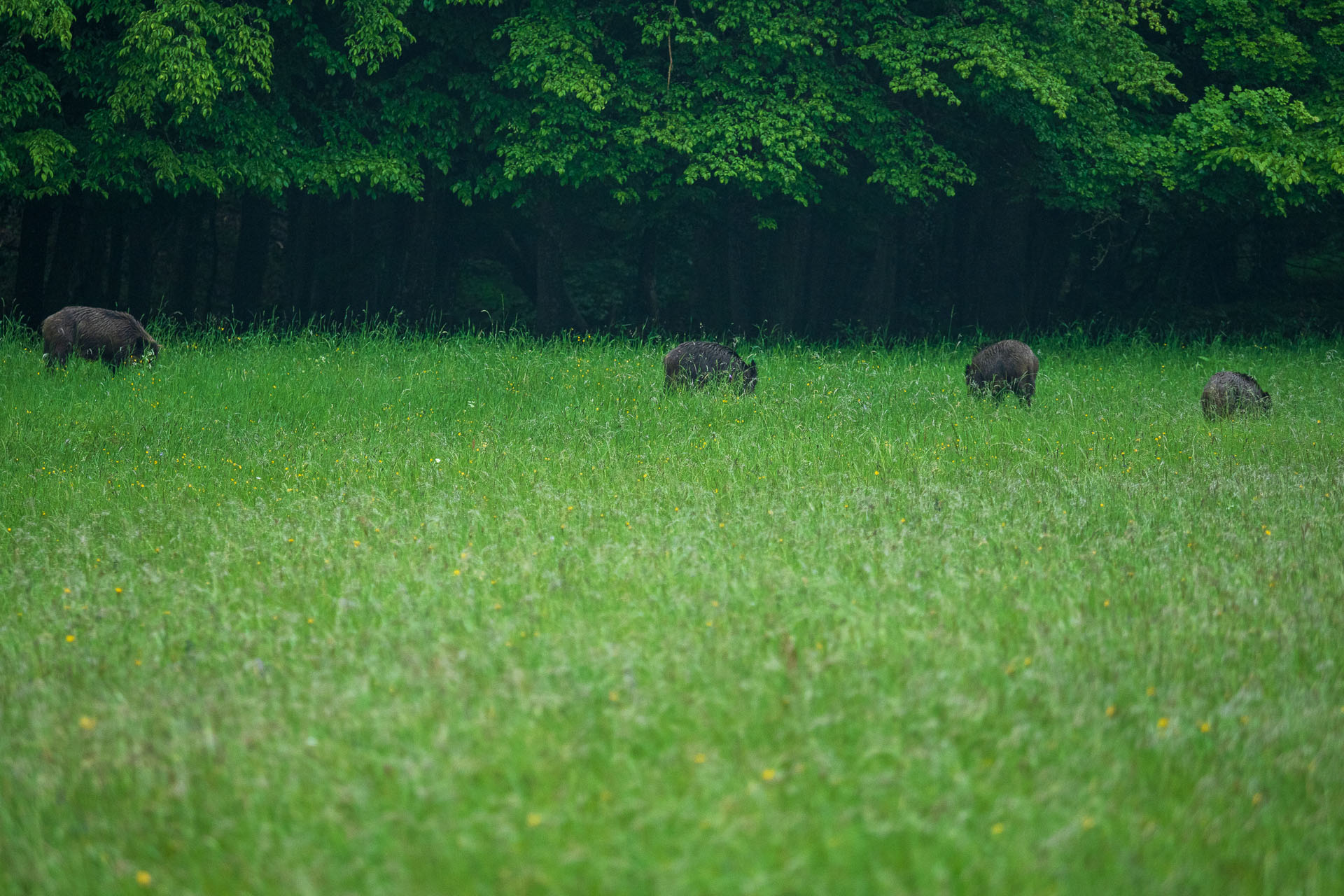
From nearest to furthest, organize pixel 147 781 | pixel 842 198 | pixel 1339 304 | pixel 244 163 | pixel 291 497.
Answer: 1. pixel 147 781
2. pixel 291 497
3. pixel 244 163
4. pixel 842 198
5. pixel 1339 304

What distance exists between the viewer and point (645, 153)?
19703mm

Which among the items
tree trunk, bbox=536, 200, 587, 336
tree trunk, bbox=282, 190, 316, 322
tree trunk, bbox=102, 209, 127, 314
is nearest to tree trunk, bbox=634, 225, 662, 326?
tree trunk, bbox=536, 200, 587, 336

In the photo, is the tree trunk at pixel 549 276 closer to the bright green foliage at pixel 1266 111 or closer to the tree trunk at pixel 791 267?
the tree trunk at pixel 791 267

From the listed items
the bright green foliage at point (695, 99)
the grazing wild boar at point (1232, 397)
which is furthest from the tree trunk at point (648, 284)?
the grazing wild boar at point (1232, 397)

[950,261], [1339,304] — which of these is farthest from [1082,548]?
[1339,304]

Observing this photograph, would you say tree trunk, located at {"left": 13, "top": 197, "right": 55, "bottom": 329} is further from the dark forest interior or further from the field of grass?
the field of grass

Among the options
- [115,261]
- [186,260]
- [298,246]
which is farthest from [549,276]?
[115,261]

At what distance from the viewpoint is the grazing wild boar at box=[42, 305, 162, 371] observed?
47.9 ft

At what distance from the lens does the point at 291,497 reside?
29.4 feet

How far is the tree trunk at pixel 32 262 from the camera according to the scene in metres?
18.5

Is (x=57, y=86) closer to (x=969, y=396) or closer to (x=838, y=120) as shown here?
(x=838, y=120)

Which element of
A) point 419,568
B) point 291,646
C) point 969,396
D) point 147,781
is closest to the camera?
point 147,781

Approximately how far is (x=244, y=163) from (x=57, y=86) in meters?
3.39

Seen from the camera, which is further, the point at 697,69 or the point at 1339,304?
the point at 1339,304
